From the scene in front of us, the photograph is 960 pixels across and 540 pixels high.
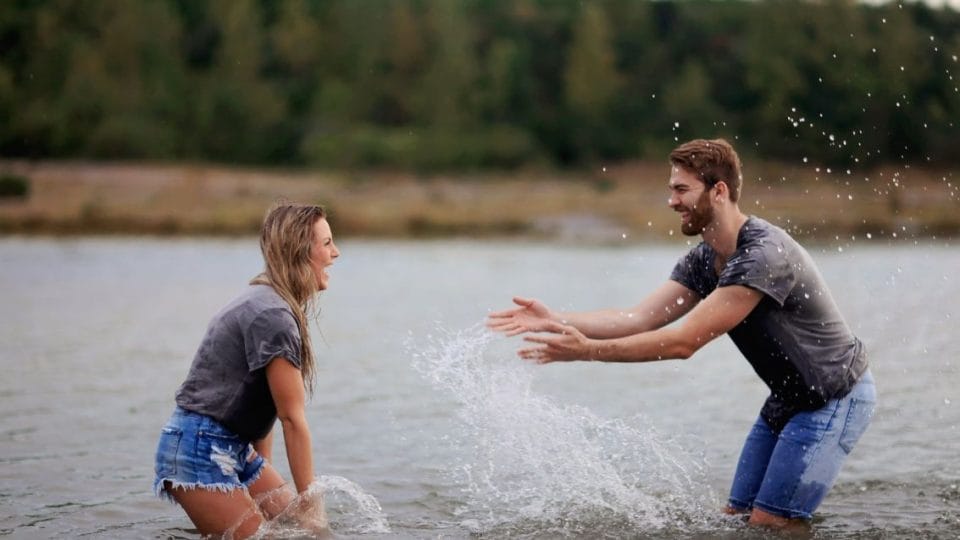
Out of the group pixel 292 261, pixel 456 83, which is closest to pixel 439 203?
pixel 456 83

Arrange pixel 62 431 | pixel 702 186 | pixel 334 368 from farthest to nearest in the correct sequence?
pixel 334 368 < pixel 62 431 < pixel 702 186

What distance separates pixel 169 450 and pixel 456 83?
86.0 metres

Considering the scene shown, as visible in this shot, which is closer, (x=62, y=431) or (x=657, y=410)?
(x=62, y=431)

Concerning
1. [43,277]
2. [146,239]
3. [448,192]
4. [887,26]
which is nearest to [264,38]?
[448,192]

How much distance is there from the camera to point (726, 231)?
22.4 feet

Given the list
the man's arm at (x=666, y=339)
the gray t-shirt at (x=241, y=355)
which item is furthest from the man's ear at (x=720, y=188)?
the gray t-shirt at (x=241, y=355)

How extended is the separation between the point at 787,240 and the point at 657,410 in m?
6.80

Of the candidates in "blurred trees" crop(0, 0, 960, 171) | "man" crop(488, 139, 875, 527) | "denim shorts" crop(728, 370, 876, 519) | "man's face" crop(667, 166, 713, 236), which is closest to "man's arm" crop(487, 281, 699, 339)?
"man" crop(488, 139, 875, 527)

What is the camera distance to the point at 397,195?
63.5 meters

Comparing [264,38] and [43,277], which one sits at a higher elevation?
[264,38]

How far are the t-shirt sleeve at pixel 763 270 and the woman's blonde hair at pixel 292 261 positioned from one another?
2.06 metres

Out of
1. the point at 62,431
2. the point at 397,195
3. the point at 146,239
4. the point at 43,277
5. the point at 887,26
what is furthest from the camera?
the point at 887,26

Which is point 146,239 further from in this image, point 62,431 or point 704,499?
point 704,499

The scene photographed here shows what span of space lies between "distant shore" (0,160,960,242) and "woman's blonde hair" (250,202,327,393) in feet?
124
